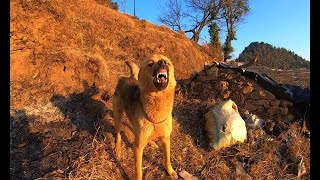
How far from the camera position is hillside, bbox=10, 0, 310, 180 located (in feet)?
17.2

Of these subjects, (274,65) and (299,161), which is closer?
(299,161)

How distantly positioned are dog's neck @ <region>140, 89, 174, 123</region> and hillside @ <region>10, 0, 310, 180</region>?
1192mm

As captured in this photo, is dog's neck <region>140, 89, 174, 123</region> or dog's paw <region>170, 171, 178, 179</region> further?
dog's paw <region>170, 171, 178, 179</region>

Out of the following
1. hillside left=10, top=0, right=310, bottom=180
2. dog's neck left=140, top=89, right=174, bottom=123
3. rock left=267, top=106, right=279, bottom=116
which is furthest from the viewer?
rock left=267, top=106, right=279, bottom=116

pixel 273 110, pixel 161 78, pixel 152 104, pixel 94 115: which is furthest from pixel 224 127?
pixel 94 115

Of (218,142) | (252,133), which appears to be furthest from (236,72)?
(218,142)

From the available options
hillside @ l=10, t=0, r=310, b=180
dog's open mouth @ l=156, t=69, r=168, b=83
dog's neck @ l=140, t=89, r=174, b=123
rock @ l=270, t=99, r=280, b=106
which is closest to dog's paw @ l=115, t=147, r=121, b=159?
hillside @ l=10, t=0, r=310, b=180

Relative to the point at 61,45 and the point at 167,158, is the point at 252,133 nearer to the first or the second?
the point at 167,158

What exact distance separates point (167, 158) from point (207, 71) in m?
4.10

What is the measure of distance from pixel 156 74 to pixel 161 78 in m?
0.08

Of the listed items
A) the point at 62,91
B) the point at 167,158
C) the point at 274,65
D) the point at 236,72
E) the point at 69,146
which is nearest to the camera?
the point at 167,158

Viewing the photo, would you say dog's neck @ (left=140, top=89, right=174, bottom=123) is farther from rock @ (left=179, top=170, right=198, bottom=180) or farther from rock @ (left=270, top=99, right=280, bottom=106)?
rock @ (left=270, top=99, right=280, bottom=106)

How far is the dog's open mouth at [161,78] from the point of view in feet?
13.2

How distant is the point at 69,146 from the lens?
553cm
